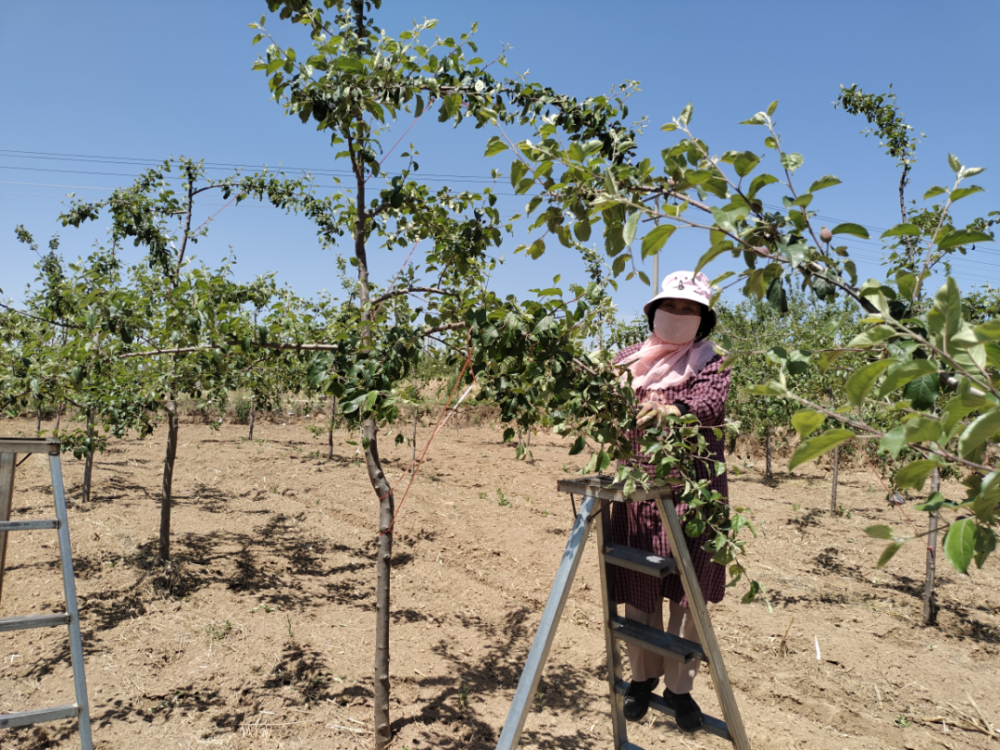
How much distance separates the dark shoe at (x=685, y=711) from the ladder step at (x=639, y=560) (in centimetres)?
50

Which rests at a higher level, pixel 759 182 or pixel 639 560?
pixel 759 182

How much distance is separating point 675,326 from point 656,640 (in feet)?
3.73

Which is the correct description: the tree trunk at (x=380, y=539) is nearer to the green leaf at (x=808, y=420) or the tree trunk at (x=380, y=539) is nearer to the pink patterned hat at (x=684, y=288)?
the pink patterned hat at (x=684, y=288)

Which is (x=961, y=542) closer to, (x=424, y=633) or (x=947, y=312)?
(x=947, y=312)

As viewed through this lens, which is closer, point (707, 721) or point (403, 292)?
point (707, 721)

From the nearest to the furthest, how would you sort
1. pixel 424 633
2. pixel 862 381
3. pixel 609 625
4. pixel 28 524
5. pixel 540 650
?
1. pixel 862 381
2. pixel 540 650
3. pixel 609 625
4. pixel 28 524
5. pixel 424 633

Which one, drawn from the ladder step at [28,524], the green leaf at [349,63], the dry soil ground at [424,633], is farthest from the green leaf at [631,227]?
the dry soil ground at [424,633]

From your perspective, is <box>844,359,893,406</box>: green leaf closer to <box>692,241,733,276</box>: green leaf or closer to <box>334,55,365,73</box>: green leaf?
<box>692,241,733,276</box>: green leaf

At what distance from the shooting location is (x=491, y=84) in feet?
7.88

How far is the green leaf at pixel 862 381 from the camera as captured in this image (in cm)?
75

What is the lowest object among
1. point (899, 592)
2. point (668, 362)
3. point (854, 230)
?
point (899, 592)

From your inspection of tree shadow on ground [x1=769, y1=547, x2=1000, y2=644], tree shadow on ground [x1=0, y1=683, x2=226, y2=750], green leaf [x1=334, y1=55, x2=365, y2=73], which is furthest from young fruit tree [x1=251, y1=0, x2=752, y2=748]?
tree shadow on ground [x1=769, y1=547, x2=1000, y2=644]

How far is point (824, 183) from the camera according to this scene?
3.10 ft

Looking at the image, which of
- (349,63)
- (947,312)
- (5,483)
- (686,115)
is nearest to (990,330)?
(947,312)
